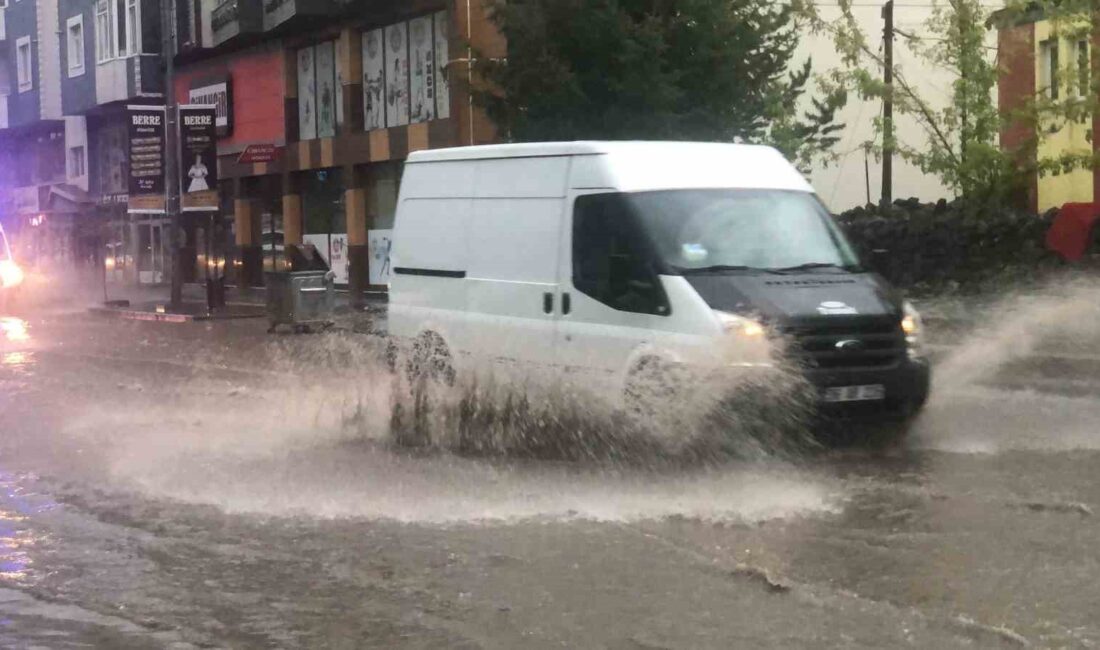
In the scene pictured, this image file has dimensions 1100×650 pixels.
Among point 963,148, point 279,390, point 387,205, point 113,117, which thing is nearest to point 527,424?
point 279,390

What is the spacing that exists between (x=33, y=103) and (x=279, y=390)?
41.1m

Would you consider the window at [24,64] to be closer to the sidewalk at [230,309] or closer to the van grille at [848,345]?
the sidewalk at [230,309]

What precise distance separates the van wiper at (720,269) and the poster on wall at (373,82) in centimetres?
2452

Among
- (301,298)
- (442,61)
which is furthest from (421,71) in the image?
(301,298)

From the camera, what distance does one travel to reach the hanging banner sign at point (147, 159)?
106 ft

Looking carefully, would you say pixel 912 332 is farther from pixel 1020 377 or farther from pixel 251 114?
pixel 251 114

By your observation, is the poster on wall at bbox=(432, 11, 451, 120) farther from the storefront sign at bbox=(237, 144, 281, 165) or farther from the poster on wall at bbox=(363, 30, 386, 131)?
the storefront sign at bbox=(237, 144, 281, 165)

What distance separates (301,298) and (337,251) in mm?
13098

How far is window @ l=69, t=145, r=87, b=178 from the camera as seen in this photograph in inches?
→ 1984

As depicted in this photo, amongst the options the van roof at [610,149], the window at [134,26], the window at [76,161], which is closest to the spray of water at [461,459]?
the van roof at [610,149]

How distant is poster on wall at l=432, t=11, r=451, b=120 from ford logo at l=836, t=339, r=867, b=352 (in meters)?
21.8

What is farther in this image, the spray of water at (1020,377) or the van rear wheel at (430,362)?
the van rear wheel at (430,362)

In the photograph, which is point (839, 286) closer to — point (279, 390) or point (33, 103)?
point (279, 390)

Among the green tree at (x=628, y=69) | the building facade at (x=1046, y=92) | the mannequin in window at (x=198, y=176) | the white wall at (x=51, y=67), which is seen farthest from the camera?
the white wall at (x=51, y=67)
